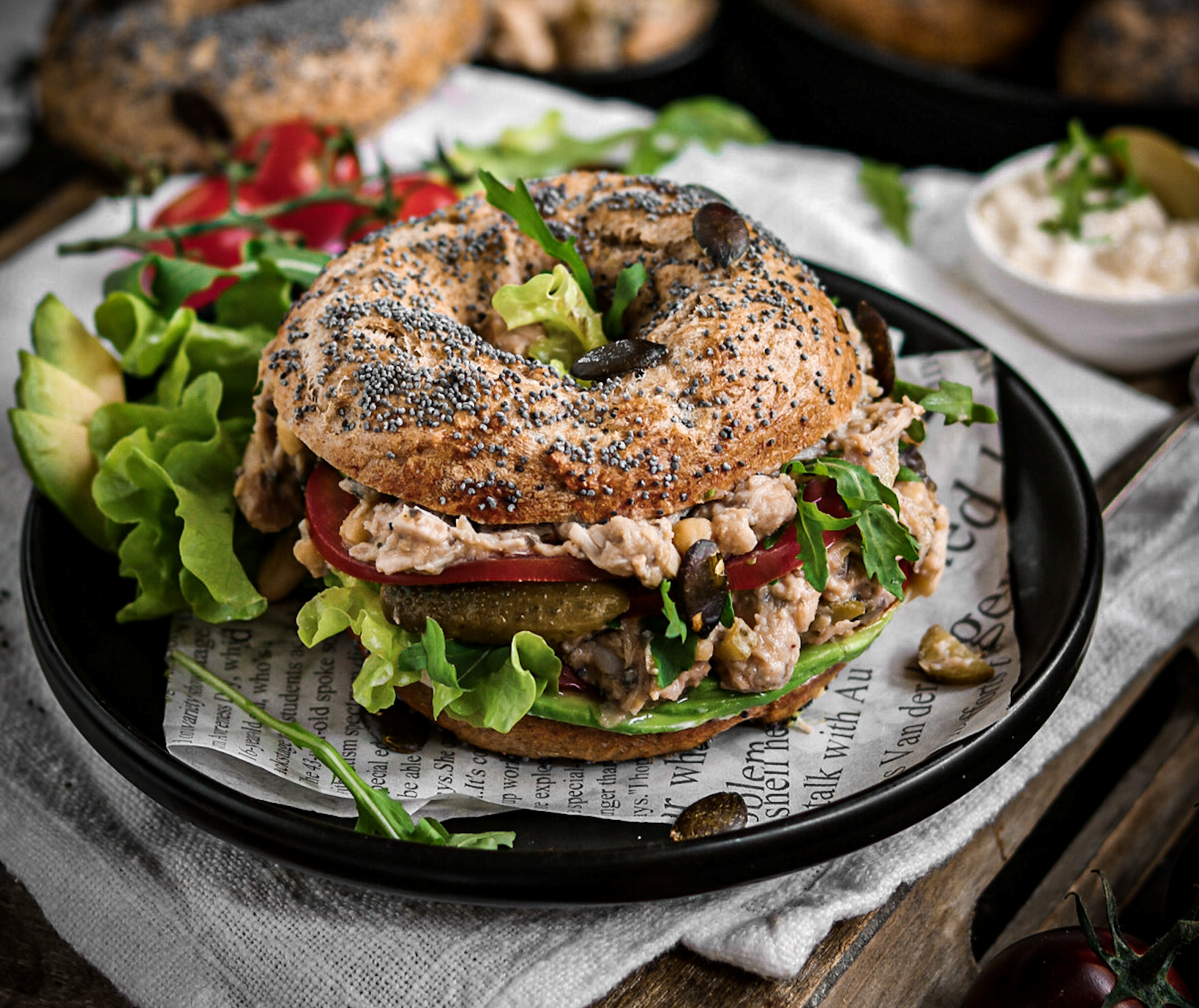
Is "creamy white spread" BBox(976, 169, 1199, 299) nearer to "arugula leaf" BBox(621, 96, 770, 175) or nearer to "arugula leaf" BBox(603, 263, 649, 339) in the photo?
"arugula leaf" BBox(621, 96, 770, 175)

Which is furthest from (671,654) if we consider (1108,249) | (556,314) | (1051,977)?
(1108,249)

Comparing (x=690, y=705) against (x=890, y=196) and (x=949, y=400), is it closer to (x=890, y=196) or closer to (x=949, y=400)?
(x=949, y=400)

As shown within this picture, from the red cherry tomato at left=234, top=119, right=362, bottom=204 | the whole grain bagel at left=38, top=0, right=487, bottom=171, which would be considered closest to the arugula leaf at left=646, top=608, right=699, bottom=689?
the red cherry tomato at left=234, top=119, right=362, bottom=204

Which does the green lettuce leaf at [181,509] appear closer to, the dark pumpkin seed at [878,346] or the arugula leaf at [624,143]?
the dark pumpkin seed at [878,346]

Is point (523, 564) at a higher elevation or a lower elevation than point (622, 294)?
lower

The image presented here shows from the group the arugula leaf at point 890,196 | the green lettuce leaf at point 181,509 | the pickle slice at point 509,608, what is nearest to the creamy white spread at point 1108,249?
the arugula leaf at point 890,196

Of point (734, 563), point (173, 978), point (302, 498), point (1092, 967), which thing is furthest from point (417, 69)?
point (1092, 967)

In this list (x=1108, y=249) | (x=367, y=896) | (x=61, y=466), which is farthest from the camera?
(x=1108, y=249)
